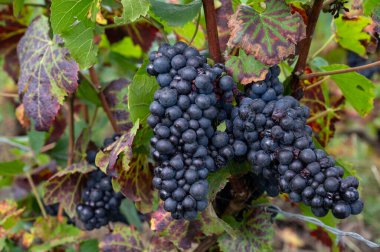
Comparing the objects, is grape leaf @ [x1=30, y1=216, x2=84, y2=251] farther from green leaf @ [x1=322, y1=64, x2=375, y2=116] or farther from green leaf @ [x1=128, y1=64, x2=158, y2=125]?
green leaf @ [x1=322, y1=64, x2=375, y2=116]

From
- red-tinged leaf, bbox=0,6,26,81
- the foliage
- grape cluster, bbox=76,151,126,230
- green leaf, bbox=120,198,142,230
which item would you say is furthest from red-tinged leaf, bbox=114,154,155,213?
red-tinged leaf, bbox=0,6,26,81

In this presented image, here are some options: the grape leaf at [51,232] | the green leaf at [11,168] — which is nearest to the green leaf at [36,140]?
the green leaf at [11,168]

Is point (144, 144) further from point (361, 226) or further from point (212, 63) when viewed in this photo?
point (361, 226)

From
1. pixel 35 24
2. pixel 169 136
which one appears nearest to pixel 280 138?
pixel 169 136

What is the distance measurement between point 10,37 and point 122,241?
2.26ft

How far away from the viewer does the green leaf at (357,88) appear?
1.09 m

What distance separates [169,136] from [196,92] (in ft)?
0.29

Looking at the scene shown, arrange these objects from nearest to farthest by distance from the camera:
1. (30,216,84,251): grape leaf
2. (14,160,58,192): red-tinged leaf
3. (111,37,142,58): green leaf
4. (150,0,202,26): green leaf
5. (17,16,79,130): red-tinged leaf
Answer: (150,0,202,26): green leaf, (17,16,79,130): red-tinged leaf, (30,216,84,251): grape leaf, (14,160,58,192): red-tinged leaf, (111,37,142,58): green leaf

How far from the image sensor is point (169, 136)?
2.71 ft

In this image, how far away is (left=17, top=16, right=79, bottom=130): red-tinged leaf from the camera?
3.66 feet

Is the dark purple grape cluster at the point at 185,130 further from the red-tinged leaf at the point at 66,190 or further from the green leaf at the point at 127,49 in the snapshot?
the green leaf at the point at 127,49

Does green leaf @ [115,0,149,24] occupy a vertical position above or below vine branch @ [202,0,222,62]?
above

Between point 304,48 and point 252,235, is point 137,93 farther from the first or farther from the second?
point 252,235

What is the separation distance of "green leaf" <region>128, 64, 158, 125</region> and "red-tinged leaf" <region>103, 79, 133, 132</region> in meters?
0.28
